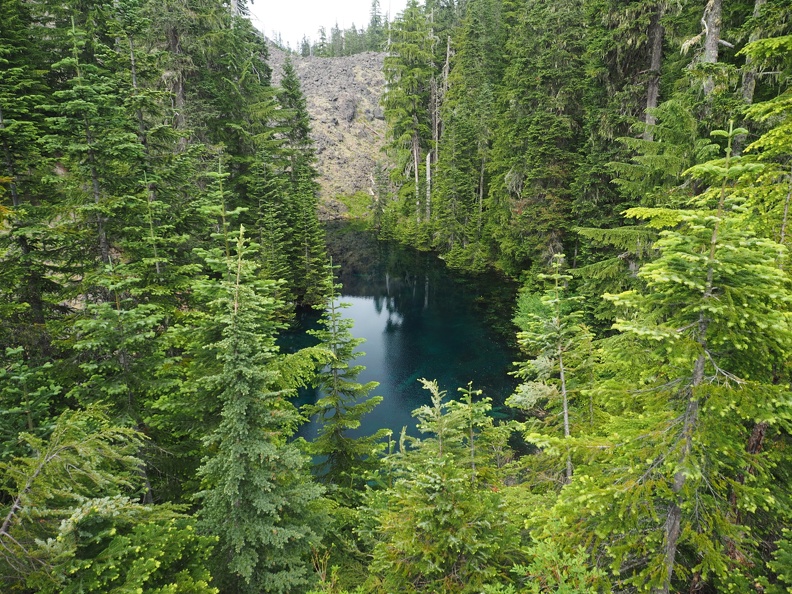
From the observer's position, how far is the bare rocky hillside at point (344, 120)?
72.1m

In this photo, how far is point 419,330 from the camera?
28.9 m

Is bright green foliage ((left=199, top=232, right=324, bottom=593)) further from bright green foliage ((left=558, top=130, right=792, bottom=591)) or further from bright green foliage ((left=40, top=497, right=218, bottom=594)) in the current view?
bright green foliage ((left=558, top=130, right=792, bottom=591))

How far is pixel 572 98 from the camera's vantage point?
992 inches

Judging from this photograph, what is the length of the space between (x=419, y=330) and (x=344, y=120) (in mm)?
64660

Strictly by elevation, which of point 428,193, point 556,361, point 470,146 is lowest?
point 556,361

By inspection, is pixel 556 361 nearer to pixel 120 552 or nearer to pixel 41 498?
pixel 120 552

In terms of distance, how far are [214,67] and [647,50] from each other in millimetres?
26460

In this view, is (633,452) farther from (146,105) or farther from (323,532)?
(146,105)

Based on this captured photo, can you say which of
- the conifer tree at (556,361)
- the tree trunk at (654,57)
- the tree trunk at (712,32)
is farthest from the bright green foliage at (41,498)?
the tree trunk at (654,57)

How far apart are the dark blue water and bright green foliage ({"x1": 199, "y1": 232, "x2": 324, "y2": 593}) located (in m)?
10.8

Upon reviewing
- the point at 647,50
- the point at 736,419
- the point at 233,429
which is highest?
the point at 647,50

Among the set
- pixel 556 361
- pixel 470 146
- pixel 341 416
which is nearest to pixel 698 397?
pixel 556 361

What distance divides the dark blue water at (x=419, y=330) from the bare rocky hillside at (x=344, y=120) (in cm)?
2928

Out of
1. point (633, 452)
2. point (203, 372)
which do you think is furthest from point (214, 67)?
point (633, 452)
